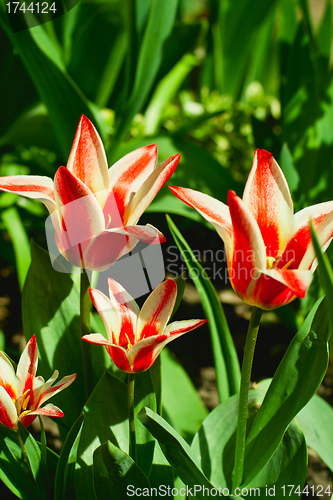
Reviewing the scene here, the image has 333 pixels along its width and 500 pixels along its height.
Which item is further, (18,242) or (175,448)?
(18,242)

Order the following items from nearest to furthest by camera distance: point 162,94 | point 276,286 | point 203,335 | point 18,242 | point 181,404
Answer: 1. point 276,286
2. point 181,404
3. point 18,242
4. point 203,335
5. point 162,94

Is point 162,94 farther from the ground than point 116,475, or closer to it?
farther from the ground

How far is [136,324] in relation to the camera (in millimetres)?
386

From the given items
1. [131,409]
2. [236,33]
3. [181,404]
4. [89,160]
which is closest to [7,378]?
[131,409]

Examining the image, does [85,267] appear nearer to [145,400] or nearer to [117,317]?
[117,317]

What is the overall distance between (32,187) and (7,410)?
0.20 metres

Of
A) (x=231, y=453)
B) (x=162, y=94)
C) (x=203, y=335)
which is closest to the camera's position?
(x=231, y=453)

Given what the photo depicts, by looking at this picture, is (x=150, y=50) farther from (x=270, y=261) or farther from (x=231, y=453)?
(x=231, y=453)

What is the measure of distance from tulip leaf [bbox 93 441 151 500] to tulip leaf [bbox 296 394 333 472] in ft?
0.94

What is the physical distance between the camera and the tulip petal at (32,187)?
13.7 inches

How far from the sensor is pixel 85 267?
14.7 inches

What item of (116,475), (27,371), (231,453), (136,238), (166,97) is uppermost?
(166,97)

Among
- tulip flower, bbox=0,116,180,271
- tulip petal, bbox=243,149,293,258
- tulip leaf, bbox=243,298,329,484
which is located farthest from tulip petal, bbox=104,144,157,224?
tulip leaf, bbox=243,298,329,484

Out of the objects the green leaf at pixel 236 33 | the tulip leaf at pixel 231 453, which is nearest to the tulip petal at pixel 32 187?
the tulip leaf at pixel 231 453
